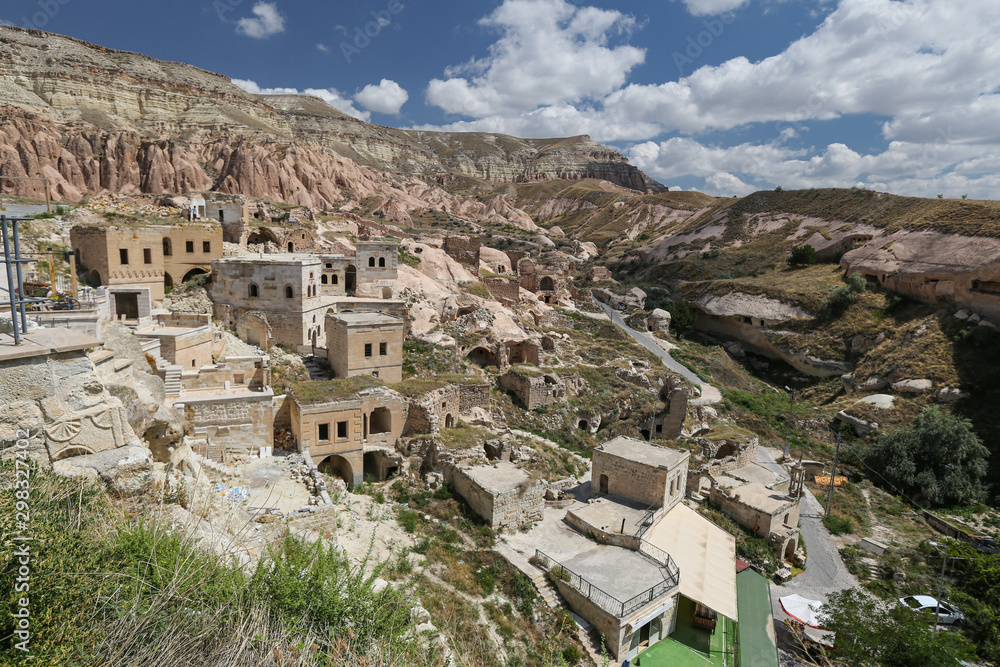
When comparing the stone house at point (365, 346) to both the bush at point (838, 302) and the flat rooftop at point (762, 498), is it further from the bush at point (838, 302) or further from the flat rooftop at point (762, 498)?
the bush at point (838, 302)

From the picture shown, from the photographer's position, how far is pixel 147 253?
22500 mm

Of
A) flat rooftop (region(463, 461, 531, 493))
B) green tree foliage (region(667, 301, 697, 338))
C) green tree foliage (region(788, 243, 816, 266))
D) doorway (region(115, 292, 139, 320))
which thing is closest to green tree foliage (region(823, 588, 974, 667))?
flat rooftop (region(463, 461, 531, 493))

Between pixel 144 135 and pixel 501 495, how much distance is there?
215ft

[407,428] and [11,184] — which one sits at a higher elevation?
[11,184]

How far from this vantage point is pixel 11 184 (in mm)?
41438

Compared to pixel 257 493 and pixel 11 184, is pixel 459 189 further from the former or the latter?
pixel 257 493

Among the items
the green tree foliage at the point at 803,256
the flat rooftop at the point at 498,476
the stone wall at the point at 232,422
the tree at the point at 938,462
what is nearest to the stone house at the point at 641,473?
the flat rooftop at the point at 498,476

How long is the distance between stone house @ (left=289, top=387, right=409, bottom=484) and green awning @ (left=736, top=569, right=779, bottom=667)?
12.4 meters

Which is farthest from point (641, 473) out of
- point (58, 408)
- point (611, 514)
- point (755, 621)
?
point (58, 408)

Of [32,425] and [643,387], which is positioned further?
[643,387]

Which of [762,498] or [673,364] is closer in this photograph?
[762,498]

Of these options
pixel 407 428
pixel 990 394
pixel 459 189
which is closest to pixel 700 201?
pixel 459 189

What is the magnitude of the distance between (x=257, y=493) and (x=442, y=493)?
6398 mm

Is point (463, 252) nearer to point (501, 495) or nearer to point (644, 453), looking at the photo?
point (644, 453)
